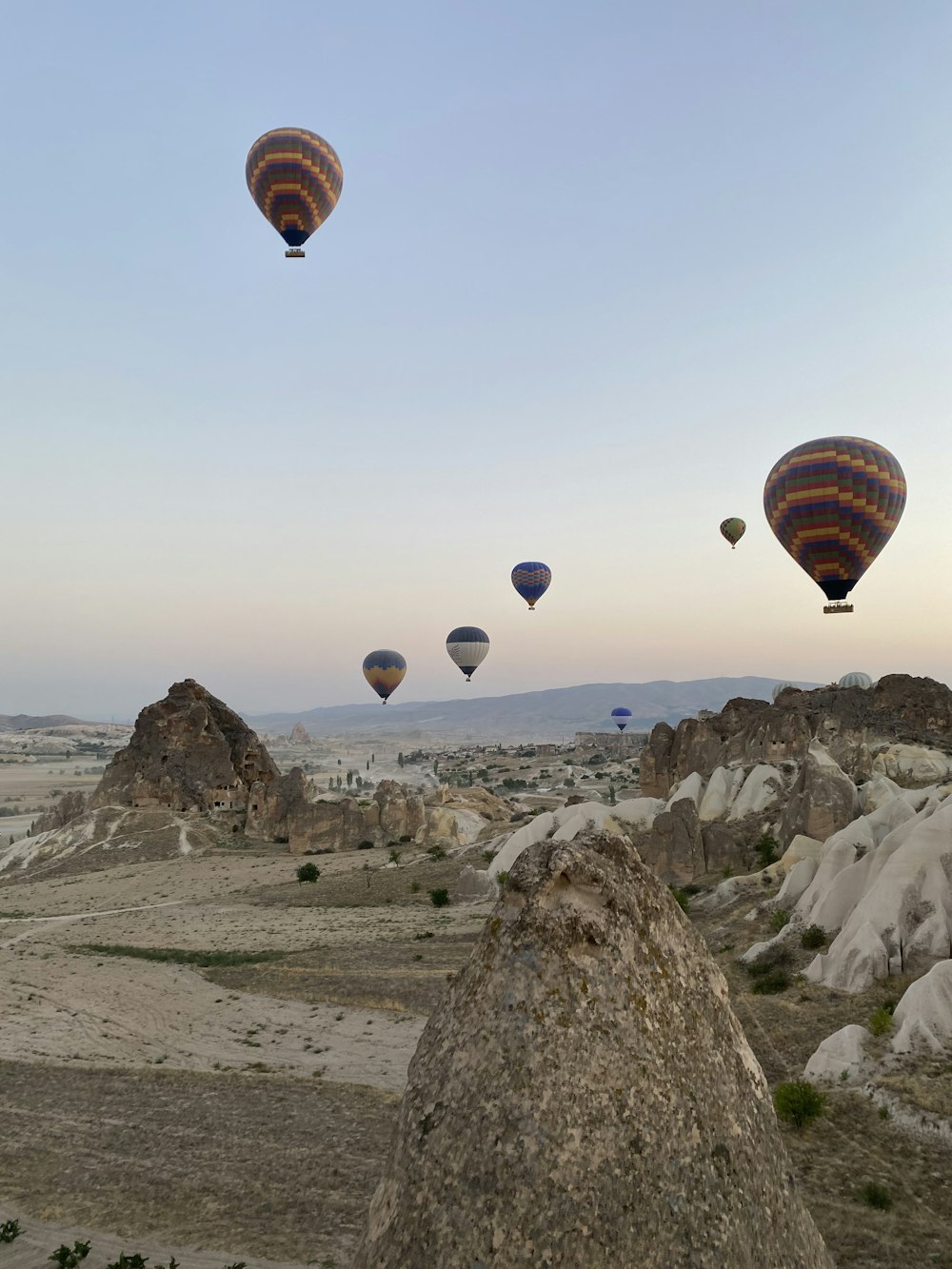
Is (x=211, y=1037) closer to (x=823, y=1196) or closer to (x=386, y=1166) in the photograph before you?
(x=823, y=1196)

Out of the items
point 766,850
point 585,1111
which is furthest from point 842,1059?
point 766,850

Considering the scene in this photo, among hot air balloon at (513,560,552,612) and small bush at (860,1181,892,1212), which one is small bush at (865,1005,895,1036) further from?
hot air balloon at (513,560,552,612)

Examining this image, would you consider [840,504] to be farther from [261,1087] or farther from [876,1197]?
[261,1087]

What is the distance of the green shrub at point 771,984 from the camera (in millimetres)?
21234

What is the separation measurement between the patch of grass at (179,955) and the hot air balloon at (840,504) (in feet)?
119

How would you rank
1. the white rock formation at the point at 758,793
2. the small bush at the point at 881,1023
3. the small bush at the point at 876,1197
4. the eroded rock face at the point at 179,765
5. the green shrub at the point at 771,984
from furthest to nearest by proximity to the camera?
the eroded rock face at the point at 179,765, the white rock formation at the point at 758,793, the green shrub at the point at 771,984, the small bush at the point at 881,1023, the small bush at the point at 876,1197

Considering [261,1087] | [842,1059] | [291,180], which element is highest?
[291,180]

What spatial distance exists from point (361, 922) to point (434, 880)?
658 centimetres

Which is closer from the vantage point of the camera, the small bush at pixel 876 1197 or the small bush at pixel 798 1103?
the small bush at pixel 876 1197

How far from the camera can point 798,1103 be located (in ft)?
46.7

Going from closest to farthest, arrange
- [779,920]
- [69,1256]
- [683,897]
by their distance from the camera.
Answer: [69,1256], [779,920], [683,897]

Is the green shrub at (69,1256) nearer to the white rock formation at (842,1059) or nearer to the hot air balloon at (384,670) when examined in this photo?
the white rock formation at (842,1059)

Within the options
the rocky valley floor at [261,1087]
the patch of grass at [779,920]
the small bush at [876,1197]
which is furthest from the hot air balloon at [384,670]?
the small bush at [876,1197]

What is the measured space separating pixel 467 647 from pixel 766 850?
67.4m
